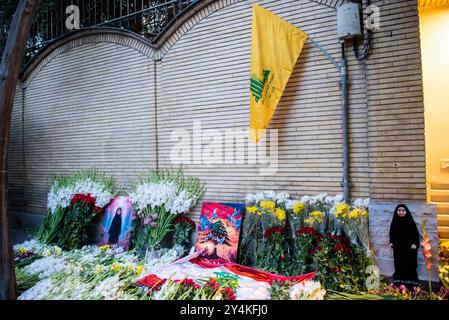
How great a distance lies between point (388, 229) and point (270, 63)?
3.03 meters

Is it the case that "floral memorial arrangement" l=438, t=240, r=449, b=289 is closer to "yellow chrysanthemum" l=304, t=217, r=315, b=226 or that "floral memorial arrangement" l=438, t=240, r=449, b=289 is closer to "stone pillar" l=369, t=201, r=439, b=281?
"stone pillar" l=369, t=201, r=439, b=281

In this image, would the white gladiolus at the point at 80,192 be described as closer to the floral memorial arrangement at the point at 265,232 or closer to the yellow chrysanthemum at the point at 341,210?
the floral memorial arrangement at the point at 265,232

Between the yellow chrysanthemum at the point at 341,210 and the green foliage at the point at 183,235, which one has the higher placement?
the yellow chrysanthemum at the point at 341,210

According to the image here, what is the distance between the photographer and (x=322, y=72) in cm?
530

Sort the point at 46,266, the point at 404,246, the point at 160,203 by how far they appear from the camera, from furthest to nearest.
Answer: the point at 160,203, the point at 46,266, the point at 404,246

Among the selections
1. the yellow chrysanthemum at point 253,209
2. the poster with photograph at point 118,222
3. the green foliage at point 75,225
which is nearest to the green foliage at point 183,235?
the poster with photograph at point 118,222

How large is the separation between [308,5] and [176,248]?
4.81 metres

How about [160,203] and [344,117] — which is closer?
[344,117]

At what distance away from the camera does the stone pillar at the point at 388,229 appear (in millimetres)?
4246

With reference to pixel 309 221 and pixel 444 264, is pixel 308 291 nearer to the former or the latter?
pixel 309 221

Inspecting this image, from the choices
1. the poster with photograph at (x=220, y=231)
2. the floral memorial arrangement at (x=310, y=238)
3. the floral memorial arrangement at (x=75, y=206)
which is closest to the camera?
the floral memorial arrangement at (x=310, y=238)

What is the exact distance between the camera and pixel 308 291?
4004 mm

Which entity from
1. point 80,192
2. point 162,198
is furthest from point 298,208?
point 80,192

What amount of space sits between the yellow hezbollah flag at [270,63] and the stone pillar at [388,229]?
2.12 meters
